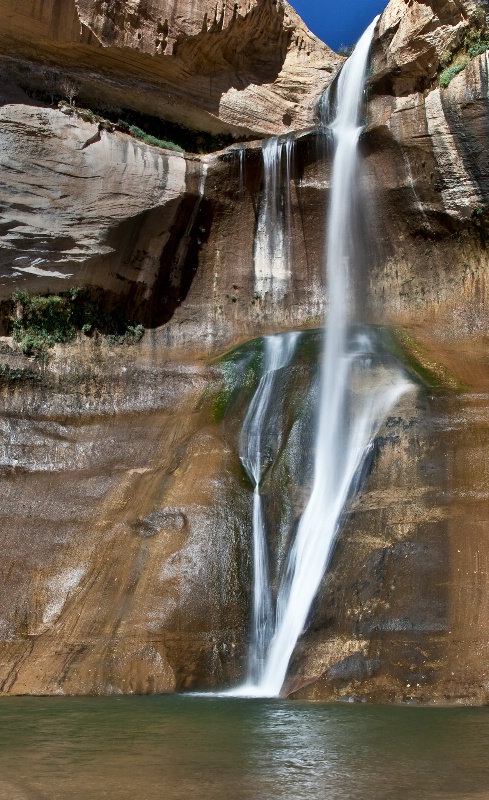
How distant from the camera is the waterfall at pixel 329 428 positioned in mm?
11672

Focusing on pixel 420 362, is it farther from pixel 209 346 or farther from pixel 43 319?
pixel 43 319

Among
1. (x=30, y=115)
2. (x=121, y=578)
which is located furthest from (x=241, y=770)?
(x=30, y=115)

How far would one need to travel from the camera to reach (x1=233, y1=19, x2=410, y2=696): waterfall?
1167 cm

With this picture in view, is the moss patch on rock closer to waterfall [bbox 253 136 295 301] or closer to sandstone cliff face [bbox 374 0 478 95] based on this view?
waterfall [bbox 253 136 295 301]

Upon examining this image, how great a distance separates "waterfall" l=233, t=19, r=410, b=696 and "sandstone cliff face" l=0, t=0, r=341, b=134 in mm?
2714

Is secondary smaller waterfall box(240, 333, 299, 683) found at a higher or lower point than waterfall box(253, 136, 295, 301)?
lower

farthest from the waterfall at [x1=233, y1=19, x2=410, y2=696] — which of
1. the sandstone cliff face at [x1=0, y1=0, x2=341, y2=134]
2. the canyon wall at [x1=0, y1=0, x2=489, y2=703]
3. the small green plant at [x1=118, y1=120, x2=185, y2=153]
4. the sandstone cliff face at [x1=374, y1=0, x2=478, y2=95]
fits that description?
the sandstone cliff face at [x1=0, y1=0, x2=341, y2=134]

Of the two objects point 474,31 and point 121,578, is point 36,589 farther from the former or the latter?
point 474,31

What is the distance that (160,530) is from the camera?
12906mm

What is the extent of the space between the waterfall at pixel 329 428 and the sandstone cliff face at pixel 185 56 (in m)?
2.71

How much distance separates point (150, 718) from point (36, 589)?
4692 millimetres

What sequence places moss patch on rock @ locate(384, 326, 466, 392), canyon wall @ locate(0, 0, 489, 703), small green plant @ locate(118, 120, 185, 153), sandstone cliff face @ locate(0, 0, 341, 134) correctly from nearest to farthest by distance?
canyon wall @ locate(0, 0, 489, 703), moss patch on rock @ locate(384, 326, 466, 392), sandstone cliff face @ locate(0, 0, 341, 134), small green plant @ locate(118, 120, 185, 153)

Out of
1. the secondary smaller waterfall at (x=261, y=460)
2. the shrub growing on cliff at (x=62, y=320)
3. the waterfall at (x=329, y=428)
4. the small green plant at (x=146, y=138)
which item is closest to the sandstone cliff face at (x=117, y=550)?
the secondary smaller waterfall at (x=261, y=460)

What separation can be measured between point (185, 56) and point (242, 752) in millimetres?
18534
